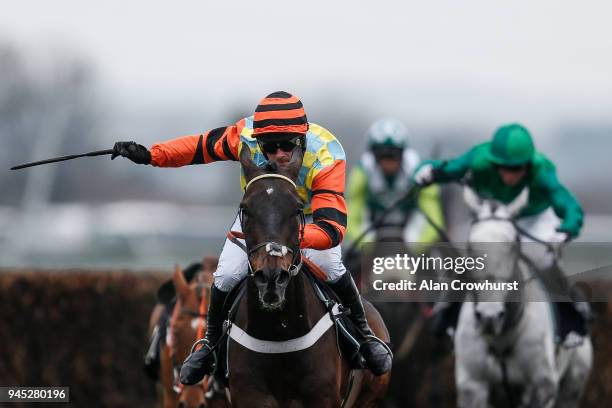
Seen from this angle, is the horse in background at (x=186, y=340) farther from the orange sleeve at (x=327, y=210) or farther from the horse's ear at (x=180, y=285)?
the orange sleeve at (x=327, y=210)

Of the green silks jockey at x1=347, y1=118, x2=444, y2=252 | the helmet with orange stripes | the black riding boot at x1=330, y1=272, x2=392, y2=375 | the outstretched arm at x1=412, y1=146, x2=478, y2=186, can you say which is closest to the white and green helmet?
the green silks jockey at x1=347, y1=118, x2=444, y2=252

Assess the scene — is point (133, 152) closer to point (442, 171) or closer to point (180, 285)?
point (180, 285)

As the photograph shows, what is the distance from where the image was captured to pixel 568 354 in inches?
388

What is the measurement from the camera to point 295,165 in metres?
5.80

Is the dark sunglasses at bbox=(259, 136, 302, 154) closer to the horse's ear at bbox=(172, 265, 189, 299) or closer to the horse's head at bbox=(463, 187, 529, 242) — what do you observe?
the horse's ear at bbox=(172, 265, 189, 299)

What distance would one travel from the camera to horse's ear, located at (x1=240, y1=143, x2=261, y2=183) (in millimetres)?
5713

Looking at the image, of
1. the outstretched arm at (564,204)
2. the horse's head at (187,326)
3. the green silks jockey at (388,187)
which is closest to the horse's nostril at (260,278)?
the horse's head at (187,326)

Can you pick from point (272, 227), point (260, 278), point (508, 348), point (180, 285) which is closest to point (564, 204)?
point (508, 348)

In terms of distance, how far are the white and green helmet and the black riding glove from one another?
562cm

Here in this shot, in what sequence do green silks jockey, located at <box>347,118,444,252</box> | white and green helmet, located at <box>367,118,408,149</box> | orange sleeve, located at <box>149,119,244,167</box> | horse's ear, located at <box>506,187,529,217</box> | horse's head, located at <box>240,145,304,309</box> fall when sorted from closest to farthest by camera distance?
1. horse's head, located at <box>240,145,304,309</box>
2. orange sleeve, located at <box>149,119,244,167</box>
3. horse's ear, located at <box>506,187,529,217</box>
4. green silks jockey, located at <box>347,118,444,252</box>
5. white and green helmet, located at <box>367,118,408,149</box>

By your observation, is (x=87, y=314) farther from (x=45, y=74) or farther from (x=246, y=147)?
(x=45, y=74)

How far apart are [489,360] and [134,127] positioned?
40.1m

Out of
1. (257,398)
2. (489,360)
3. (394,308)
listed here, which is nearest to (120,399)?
(394,308)

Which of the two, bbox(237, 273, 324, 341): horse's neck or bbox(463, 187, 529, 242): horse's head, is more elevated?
bbox(237, 273, 324, 341): horse's neck
